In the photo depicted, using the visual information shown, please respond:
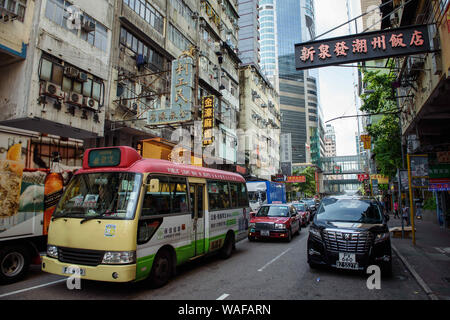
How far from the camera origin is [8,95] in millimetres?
12289

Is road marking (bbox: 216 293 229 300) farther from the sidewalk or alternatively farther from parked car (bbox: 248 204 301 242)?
parked car (bbox: 248 204 301 242)

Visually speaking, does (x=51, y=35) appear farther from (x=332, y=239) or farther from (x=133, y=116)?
(x=332, y=239)

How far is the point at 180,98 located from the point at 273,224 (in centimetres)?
910

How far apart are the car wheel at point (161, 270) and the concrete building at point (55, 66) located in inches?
394

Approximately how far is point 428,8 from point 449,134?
6587 millimetres

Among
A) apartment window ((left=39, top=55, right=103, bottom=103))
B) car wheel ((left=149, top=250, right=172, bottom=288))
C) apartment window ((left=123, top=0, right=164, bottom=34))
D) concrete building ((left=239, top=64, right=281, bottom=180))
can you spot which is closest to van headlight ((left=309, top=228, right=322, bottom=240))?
car wheel ((left=149, top=250, right=172, bottom=288))

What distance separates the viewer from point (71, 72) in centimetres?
1338

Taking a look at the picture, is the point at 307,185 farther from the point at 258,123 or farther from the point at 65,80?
the point at 65,80

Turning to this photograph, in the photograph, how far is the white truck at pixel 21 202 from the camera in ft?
18.5

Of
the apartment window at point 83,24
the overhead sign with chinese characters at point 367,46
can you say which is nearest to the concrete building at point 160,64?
the apartment window at point 83,24

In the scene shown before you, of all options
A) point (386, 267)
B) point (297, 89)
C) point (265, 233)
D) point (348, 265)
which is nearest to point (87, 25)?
point (265, 233)

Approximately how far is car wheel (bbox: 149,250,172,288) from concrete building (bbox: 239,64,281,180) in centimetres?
3123

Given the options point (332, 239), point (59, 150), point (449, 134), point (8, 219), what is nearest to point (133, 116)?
→ point (59, 150)
